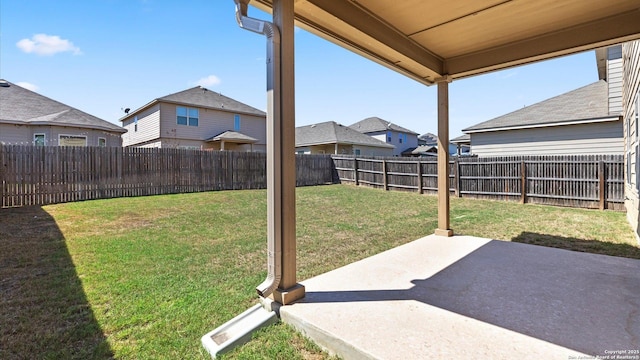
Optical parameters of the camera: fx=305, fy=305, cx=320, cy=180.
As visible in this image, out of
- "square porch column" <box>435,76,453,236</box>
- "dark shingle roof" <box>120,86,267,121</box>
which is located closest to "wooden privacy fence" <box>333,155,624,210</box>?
"square porch column" <box>435,76,453,236</box>

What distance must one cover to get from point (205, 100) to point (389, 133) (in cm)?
1762

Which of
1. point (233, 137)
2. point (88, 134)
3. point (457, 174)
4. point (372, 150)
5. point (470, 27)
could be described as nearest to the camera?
point (470, 27)

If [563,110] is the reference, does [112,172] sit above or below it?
below

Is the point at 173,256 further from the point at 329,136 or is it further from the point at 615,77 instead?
the point at 329,136

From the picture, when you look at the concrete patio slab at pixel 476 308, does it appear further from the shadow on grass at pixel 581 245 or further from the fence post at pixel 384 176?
the fence post at pixel 384 176

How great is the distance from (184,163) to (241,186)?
95.7 inches

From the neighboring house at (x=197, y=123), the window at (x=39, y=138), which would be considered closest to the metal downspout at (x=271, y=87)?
the neighboring house at (x=197, y=123)

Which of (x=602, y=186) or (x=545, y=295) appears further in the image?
(x=602, y=186)

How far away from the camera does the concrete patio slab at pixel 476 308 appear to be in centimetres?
179

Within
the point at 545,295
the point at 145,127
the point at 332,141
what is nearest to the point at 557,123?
the point at 545,295

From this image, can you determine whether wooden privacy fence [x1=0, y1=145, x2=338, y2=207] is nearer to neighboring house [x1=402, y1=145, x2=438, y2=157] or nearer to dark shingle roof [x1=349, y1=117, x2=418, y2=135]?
dark shingle roof [x1=349, y1=117, x2=418, y2=135]

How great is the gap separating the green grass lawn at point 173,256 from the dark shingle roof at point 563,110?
194 inches

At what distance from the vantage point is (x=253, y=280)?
3191mm

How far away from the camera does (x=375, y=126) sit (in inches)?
1196
